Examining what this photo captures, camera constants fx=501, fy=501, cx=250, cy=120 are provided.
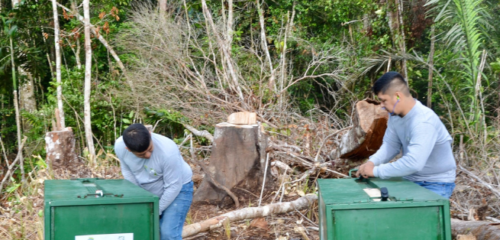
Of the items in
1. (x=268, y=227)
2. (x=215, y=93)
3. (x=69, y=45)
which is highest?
(x=69, y=45)

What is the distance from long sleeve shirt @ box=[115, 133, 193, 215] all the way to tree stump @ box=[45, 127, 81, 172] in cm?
407

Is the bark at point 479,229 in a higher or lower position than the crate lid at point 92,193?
lower

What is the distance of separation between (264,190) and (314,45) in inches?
319

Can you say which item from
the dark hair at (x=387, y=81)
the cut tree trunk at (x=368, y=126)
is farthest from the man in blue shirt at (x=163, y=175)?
the cut tree trunk at (x=368, y=126)

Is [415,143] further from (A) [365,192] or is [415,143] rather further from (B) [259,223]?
(B) [259,223]

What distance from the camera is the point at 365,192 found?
10.3 ft

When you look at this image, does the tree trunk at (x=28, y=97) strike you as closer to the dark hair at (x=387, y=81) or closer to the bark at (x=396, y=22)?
the bark at (x=396, y=22)

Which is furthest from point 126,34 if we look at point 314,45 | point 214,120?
point 314,45

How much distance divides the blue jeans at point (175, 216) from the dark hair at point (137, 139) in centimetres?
65

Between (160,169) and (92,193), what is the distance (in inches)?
28.6

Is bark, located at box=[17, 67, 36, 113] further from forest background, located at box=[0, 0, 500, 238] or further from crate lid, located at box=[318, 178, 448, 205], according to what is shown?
crate lid, located at box=[318, 178, 448, 205]

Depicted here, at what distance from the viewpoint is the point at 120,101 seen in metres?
12.1

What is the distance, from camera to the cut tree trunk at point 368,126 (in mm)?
4824

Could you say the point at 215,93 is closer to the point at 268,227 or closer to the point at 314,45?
the point at 314,45
